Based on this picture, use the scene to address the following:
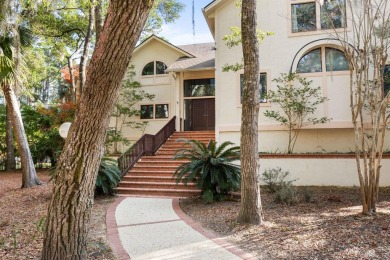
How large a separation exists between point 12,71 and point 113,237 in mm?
8662

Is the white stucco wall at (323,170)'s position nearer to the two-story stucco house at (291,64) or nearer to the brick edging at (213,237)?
the two-story stucco house at (291,64)

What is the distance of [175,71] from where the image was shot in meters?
15.8

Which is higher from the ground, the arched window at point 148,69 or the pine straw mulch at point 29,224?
the arched window at point 148,69

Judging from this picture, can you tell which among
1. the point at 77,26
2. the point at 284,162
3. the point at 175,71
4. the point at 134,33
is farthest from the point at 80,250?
the point at 77,26

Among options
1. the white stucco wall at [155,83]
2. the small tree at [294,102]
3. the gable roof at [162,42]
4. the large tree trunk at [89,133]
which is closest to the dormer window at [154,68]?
the white stucco wall at [155,83]

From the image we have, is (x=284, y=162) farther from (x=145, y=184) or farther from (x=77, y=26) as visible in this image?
(x=77, y=26)

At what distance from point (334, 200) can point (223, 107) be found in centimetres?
598

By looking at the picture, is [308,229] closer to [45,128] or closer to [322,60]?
[322,60]

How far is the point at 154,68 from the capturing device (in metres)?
17.7

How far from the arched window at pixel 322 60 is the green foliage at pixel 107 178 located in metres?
8.22

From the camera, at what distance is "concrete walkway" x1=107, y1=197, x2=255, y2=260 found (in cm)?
439

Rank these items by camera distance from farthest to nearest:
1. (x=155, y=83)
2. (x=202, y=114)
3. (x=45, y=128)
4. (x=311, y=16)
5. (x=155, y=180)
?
(x=45, y=128), (x=155, y=83), (x=202, y=114), (x=311, y=16), (x=155, y=180)

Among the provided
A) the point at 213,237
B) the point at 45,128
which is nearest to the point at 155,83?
the point at 45,128

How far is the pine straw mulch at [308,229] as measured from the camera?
4.36 m
